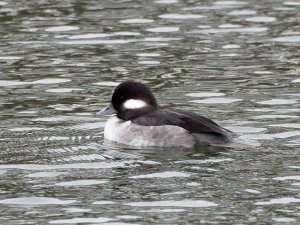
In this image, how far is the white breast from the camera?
42.3 feet

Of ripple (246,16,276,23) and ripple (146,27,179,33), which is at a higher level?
ripple (146,27,179,33)

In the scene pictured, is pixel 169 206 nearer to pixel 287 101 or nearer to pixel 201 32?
pixel 287 101

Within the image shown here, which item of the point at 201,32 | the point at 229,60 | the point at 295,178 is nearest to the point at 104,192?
the point at 295,178

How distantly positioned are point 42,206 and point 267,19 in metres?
10.0

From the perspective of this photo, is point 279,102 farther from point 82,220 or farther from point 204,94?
point 82,220

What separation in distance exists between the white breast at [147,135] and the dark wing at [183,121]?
0.06 m

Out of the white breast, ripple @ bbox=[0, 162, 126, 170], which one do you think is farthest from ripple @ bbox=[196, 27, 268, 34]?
ripple @ bbox=[0, 162, 126, 170]

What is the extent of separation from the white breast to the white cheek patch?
23 centimetres

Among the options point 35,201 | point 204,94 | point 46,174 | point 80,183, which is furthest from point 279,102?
point 35,201

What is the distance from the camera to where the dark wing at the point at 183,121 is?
1279 cm

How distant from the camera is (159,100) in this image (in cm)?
1540

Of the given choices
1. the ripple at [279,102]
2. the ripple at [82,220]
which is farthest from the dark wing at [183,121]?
the ripple at [82,220]

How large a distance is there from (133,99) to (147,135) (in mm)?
619

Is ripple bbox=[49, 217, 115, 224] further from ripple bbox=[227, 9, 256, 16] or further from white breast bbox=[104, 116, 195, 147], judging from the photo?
ripple bbox=[227, 9, 256, 16]
